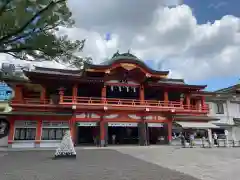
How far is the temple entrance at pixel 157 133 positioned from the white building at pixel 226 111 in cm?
835

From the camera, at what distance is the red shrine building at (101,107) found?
2125 centimetres

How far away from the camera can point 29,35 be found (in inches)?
367

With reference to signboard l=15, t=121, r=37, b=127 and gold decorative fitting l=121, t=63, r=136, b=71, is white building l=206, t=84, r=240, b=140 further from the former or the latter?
signboard l=15, t=121, r=37, b=127

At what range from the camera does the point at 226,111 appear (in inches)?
1209

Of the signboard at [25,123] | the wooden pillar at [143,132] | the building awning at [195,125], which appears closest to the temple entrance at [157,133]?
the wooden pillar at [143,132]

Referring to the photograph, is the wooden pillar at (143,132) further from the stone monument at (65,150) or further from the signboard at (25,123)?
the stone monument at (65,150)

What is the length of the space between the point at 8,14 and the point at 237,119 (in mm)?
30213

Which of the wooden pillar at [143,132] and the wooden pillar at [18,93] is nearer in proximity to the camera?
the wooden pillar at [18,93]

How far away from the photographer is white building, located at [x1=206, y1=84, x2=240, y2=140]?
97.9ft

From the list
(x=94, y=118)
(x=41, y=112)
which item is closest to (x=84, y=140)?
(x=94, y=118)

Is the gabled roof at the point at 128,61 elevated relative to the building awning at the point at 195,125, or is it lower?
elevated

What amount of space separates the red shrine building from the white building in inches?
112

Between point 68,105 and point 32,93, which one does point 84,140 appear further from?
point 32,93

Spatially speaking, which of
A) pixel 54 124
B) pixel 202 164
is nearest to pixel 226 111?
pixel 54 124
